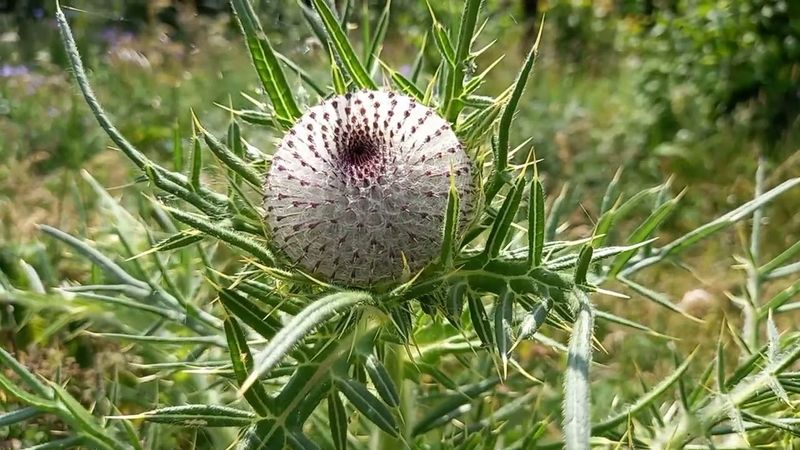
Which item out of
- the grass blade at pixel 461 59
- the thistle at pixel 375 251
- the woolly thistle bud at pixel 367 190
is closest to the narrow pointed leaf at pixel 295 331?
the thistle at pixel 375 251

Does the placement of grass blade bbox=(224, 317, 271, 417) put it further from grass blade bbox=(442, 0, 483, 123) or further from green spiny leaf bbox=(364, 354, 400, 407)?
grass blade bbox=(442, 0, 483, 123)

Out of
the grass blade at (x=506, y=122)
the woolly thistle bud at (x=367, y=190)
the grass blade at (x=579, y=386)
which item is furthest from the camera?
the woolly thistle bud at (x=367, y=190)

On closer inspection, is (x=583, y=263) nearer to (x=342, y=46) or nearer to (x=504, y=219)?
(x=504, y=219)

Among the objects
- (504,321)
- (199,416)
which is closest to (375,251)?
(504,321)

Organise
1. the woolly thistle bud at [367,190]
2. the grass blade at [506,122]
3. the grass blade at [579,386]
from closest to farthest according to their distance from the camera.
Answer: the grass blade at [579,386]
the grass blade at [506,122]
the woolly thistle bud at [367,190]

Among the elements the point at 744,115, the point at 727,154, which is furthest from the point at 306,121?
the point at 744,115

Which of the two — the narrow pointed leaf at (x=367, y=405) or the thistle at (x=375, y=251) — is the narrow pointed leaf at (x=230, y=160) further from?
the narrow pointed leaf at (x=367, y=405)

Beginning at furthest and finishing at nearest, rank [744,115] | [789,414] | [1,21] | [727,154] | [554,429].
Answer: [1,21] < [744,115] < [727,154] < [554,429] < [789,414]

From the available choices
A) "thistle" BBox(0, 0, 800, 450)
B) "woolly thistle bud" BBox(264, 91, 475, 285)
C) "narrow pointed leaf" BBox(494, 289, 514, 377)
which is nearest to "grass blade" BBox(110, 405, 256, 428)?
"thistle" BBox(0, 0, 800, 450)

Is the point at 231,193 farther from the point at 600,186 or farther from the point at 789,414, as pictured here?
the point at 600,186
